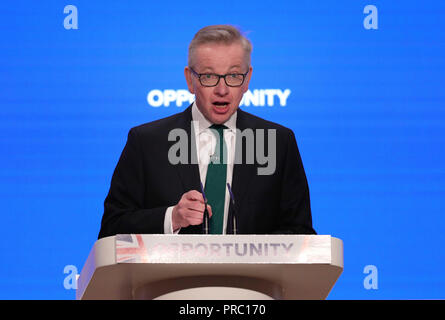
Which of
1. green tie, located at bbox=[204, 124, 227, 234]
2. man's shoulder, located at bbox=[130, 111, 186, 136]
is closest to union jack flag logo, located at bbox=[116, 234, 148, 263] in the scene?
green tie, located at bbox=[204, 124, 227, 234]

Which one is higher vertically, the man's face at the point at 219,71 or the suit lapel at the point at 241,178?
the man's face at the point at 219,71

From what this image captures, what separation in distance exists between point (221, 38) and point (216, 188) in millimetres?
526

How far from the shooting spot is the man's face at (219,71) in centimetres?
286

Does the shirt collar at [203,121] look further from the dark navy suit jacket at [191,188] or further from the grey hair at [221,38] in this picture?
the grey hair at [221,38]

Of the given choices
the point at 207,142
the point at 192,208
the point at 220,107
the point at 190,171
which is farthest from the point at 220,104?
the point at 192,208

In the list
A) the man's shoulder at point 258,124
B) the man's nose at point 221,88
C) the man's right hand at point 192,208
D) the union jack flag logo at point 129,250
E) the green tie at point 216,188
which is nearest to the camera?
the union jack flag logo at point 129,250

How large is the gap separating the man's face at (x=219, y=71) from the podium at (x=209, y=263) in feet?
2.68

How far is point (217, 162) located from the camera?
9.09 ft

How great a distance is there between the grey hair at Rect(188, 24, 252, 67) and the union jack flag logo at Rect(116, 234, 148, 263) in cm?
104

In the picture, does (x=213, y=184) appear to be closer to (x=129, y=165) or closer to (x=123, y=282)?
(x=129, y=165)

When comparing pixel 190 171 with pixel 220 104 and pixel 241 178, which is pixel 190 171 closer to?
pixel 241 178

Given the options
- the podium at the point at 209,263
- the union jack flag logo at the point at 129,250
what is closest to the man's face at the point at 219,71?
the podium at the point at 209,263
